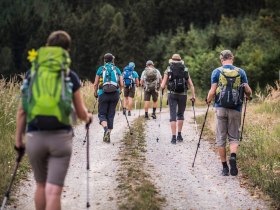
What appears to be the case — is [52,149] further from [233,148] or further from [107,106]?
[107,106]

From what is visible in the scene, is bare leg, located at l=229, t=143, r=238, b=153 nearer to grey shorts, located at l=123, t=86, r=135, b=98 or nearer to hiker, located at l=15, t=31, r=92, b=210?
hiker, located at l=15, t=31, r=92, b=210

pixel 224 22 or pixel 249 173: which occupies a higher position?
pixel 224 22

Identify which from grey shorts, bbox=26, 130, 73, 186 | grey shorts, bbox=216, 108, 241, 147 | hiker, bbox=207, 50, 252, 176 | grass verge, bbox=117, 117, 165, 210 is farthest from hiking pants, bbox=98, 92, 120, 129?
grey shorts, bbox=26, 130, 73, 186

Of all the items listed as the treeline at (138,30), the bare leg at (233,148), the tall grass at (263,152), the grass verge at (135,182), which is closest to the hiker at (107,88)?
the grass verge at (135,182)

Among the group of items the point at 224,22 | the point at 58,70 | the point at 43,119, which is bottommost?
the point at 43,119

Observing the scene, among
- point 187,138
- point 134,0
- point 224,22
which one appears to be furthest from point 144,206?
point 134,0

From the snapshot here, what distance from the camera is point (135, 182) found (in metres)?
7.93

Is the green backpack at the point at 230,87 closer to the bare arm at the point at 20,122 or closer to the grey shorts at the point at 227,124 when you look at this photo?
the grey shorts at the point at 227,124

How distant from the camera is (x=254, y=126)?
1290 cm

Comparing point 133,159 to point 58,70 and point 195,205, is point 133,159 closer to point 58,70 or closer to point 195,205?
point 195,205

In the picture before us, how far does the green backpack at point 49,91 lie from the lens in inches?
182

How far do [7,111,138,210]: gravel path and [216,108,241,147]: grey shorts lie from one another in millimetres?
2068

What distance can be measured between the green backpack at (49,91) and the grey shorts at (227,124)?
453cm

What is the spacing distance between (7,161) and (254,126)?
6843 millimetres
